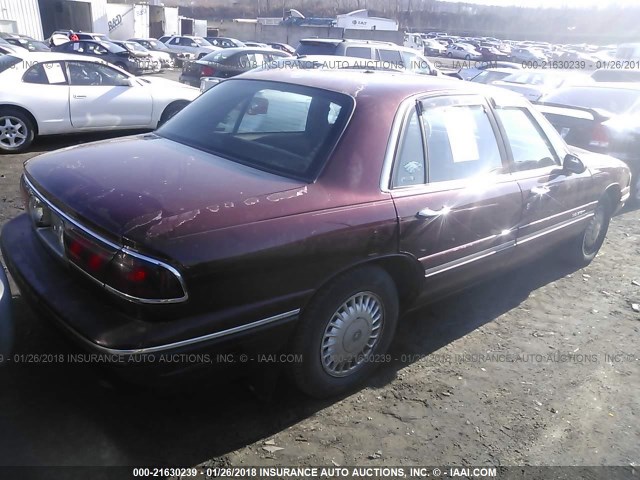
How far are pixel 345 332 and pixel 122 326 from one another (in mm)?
1185

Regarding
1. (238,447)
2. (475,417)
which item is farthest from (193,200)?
(475,417)

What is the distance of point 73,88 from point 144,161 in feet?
19.7

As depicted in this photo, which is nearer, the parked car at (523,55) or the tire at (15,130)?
the tire at (15,130)

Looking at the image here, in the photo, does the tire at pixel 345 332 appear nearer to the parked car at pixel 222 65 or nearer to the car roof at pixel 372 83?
the car roof at pixel 372 83

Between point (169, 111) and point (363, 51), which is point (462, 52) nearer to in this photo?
point (363, 51)

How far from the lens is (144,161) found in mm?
2723

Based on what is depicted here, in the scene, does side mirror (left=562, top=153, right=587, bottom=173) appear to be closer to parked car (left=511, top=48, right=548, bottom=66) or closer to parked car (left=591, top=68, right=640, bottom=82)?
parked car (left=591, top=68, right=640, bottom=82)

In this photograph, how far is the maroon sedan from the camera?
2.11 m

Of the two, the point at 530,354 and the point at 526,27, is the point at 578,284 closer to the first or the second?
the point at 530,354

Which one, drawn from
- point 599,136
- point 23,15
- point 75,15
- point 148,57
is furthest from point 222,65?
point 75,15

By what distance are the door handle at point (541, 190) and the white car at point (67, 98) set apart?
6752mm

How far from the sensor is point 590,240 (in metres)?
5.00

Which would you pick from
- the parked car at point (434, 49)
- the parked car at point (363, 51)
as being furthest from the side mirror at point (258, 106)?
the parked car at point (434, 49)

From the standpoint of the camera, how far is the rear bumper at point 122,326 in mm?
2053
